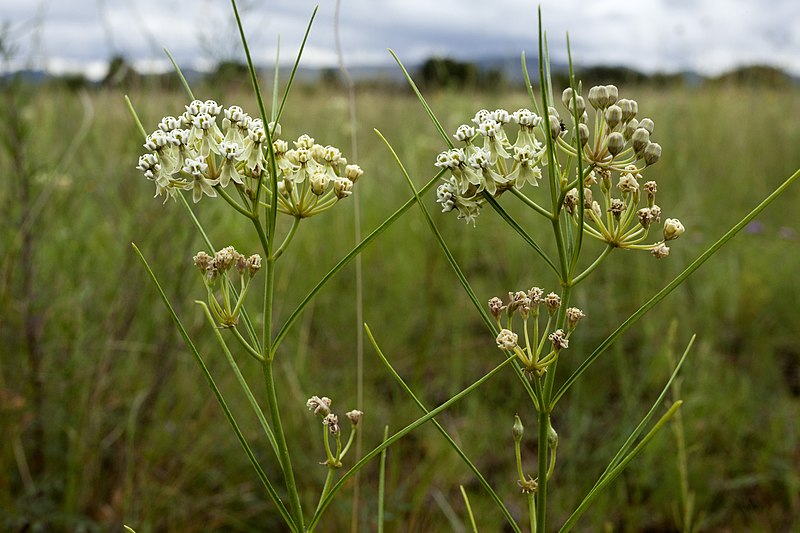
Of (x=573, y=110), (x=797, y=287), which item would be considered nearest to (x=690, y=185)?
(x=797, y=287)

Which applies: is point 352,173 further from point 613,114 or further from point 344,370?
point 344,370

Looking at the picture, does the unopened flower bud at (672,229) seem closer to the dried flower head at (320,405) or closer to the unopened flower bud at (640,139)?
the unopened flower bud at (640,139)

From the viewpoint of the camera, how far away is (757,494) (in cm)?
252

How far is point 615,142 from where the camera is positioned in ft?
2.96

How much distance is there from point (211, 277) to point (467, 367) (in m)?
2.34

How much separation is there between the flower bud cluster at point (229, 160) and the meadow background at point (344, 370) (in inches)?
43.6

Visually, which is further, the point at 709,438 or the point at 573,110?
the point at 709,438

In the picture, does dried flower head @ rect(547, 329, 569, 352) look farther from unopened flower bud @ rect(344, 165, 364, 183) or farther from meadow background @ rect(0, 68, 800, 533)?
meadow background @ rect(0, 68, 800, 533)

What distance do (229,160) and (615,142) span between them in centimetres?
49

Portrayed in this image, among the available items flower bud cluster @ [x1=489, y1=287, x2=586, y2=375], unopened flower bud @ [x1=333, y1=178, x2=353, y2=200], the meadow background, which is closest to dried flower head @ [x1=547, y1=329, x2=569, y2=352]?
flower bud cluster @ [x1=489, y1=287, x2=586, y2=375]

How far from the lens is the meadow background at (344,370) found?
2262mm

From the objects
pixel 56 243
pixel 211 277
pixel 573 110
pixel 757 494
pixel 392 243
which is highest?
pixel 573 110

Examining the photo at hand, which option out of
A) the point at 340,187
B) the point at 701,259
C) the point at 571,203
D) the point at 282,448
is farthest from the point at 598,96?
the point at 282,448

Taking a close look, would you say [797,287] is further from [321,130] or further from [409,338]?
→ [321,130]
